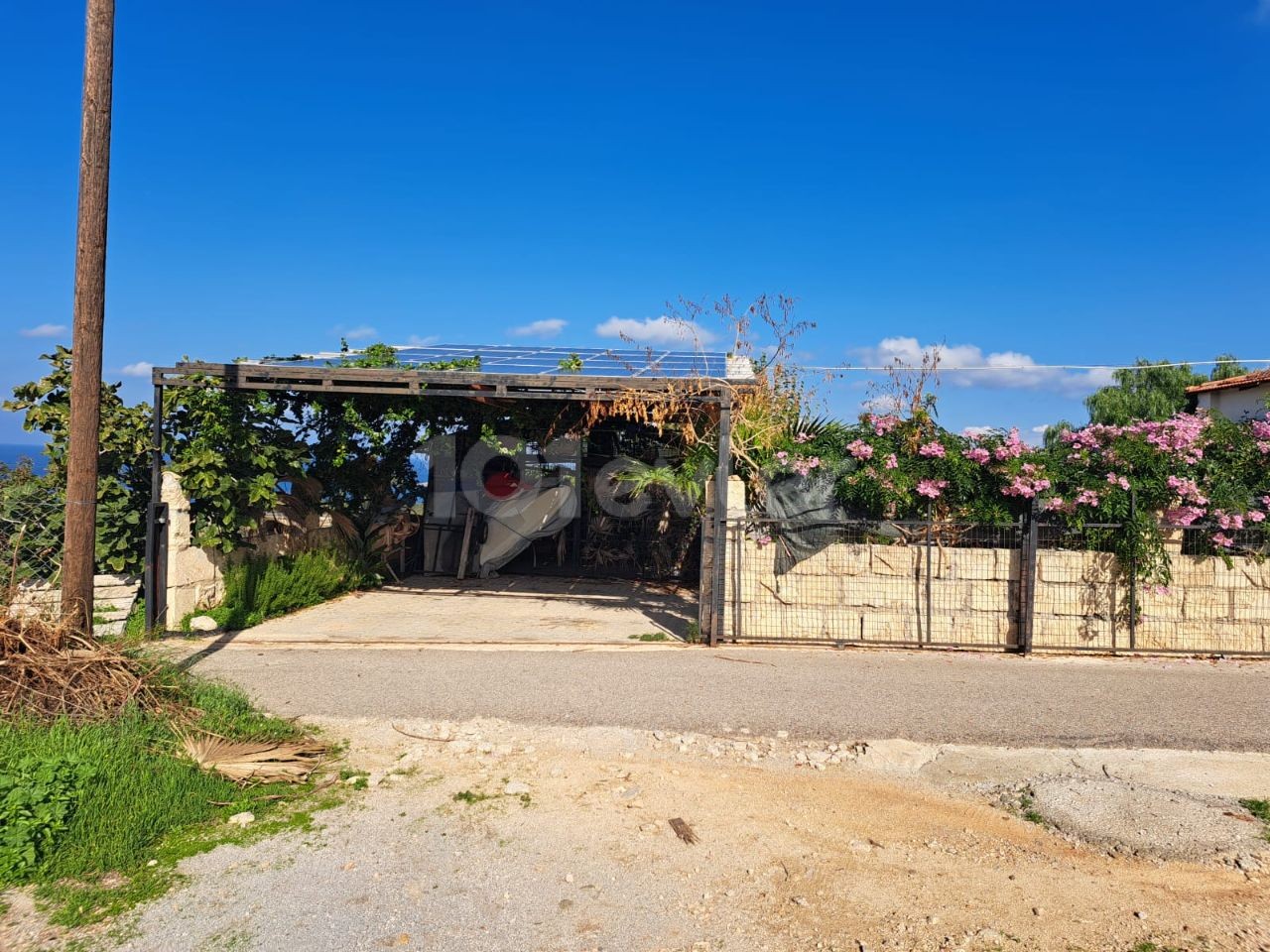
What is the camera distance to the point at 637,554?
593 inches

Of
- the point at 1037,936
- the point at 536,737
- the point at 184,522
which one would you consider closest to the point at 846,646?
the point at 536,737

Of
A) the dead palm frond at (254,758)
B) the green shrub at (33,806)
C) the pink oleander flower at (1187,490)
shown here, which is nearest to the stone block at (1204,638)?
the pink oleander flower at (1187,490)

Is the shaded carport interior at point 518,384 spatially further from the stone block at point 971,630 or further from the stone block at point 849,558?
the stone block at point 971,630

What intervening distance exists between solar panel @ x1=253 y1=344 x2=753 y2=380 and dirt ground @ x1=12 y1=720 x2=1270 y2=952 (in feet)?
17.1

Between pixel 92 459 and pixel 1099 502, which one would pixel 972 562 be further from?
pixel 92 459

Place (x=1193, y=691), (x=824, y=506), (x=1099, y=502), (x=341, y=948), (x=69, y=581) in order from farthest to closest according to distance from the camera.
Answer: (x=824, y=506)
(x=1099, y=502)
(x=1193, y=691)
(x=69, y=581)
(x=341, y=948)

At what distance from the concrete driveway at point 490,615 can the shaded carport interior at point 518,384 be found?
5cm

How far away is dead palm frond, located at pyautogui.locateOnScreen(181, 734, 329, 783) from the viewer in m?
5.07

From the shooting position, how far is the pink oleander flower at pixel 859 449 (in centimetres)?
945

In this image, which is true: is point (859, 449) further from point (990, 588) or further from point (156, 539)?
point (156, 539)

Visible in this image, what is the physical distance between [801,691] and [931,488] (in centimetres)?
307

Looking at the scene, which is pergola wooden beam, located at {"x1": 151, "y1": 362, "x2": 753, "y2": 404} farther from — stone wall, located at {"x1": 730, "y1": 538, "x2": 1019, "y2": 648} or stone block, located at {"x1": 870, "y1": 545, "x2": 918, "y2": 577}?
stone block, located at {"x1": 870, "y1": 545, "x2": 918, "y2": 577}

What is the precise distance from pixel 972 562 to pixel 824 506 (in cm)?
168

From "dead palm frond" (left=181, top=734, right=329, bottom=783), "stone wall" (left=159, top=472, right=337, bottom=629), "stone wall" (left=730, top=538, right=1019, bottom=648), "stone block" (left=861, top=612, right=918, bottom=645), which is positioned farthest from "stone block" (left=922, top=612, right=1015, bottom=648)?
"stone wall" (left=159, top=472, right=337, bottom=629)
